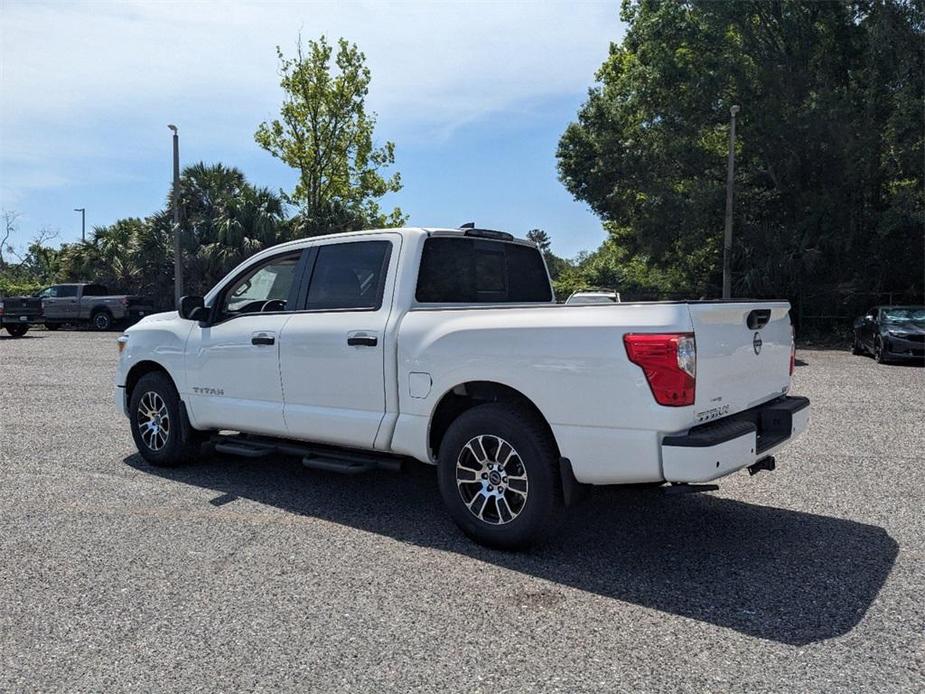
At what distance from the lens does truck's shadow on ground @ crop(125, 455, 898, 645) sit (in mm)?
3615

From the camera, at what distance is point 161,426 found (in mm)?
6348

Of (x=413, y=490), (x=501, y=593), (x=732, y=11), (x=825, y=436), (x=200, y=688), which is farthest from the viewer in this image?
(x=732, y=11)

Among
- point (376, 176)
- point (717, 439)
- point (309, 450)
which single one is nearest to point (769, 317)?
point (717, 439)

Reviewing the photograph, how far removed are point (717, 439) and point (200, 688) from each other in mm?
2617

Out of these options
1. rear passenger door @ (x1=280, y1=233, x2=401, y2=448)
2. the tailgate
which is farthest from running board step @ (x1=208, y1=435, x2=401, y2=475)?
the tailgate

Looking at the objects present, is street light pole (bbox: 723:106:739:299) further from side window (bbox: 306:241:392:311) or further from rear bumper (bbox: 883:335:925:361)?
side window (bbox: 306:241:392:311)

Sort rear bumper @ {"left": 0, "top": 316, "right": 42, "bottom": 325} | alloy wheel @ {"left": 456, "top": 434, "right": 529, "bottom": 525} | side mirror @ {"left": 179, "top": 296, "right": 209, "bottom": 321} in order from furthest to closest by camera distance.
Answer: rear bumper @ {"left": 0, "top": 316, "right": 42, "bottom": 325} → side mirror @ {"left": 179, "top": 296, "right": 209, "bottom": 321} → alloy wheel @ {"left": 456, "top": 434, "right": 529, "bottom": 525}

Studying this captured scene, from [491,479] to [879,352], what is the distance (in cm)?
1501

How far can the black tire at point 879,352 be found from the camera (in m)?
16.1

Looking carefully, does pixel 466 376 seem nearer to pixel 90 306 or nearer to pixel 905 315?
pixel 905 315

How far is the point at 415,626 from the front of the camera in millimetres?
3385

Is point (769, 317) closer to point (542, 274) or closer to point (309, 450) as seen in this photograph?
point (542, 274)

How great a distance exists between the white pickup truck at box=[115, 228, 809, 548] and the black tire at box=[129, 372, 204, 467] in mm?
17

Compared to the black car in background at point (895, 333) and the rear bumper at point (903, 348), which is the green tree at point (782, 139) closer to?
the black car in background at point (895, 333)
